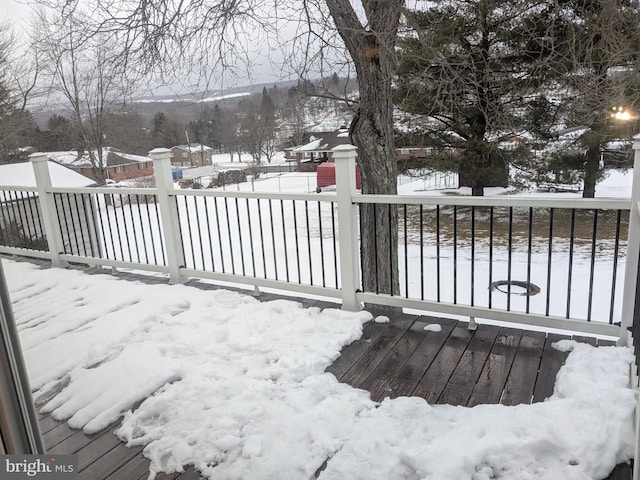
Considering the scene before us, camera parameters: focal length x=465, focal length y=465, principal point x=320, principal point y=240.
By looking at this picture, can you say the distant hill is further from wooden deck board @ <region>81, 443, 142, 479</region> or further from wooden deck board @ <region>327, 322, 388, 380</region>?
wooden deck board @ <region>81, 443, 142, 479</region>

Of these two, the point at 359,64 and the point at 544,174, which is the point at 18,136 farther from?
the point at 544,174

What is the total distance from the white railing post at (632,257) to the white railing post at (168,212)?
3.24 meters

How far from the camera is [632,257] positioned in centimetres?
245

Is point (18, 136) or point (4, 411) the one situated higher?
point (18, 136)

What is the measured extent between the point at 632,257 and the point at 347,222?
5.42 ft

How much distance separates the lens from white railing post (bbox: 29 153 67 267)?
4504 millimetres

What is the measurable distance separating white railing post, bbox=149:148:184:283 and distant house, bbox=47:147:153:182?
5.09 metres

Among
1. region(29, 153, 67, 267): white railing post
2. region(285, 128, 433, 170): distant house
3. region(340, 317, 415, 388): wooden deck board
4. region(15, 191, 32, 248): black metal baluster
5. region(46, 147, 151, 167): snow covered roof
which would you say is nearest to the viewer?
region(340, 317, 415, 388): wooden deck board

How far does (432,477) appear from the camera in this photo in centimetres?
164

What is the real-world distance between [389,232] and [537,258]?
7890mm

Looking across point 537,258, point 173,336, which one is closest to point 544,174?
point 537,258

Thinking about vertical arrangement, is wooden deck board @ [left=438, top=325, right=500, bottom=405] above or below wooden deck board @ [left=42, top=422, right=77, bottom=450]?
below

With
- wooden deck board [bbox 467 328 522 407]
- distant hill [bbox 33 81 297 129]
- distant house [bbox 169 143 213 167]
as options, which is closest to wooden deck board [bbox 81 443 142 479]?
wooden deck board [bbox 467 328 522 407]
